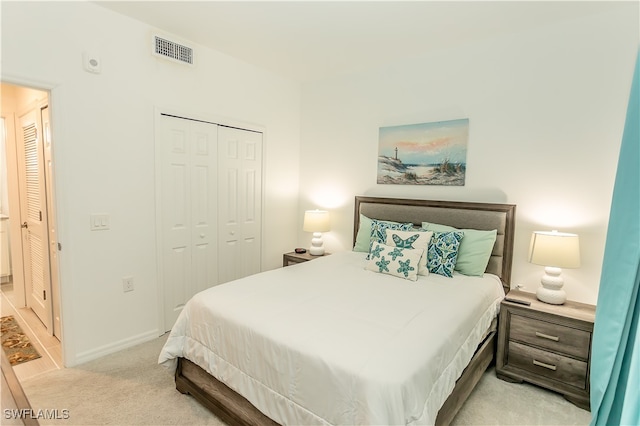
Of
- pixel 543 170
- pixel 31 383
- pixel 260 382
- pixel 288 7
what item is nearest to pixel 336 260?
pixel 260 382

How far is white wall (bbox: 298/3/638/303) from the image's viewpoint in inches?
94.3

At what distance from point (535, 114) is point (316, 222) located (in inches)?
87.9

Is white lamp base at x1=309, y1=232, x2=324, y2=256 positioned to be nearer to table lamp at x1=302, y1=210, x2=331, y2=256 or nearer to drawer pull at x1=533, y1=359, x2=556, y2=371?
table lamp at x1=302, y1=210, x2=331, y2=256

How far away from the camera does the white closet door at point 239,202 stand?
11.2 feet

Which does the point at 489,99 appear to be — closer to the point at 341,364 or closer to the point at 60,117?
the point at 341,364

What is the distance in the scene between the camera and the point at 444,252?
8.75 feet

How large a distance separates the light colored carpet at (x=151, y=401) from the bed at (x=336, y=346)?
0.43 ft

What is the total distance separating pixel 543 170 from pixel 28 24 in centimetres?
Answer: 379

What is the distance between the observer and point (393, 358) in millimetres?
1422

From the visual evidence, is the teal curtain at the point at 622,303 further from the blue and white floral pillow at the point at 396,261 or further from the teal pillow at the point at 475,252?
the teal pillow at the point at 475,252

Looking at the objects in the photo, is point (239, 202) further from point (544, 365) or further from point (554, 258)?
point (544, 365)

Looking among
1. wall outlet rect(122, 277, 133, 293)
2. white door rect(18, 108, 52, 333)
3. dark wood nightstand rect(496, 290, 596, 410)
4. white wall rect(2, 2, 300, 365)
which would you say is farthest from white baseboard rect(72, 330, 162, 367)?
dark wood nightstand rect(496, 290, 596, 410)

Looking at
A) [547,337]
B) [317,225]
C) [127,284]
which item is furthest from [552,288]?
[127,284]

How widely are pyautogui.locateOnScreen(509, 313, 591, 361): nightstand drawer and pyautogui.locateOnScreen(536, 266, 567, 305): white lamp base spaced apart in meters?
0.20
